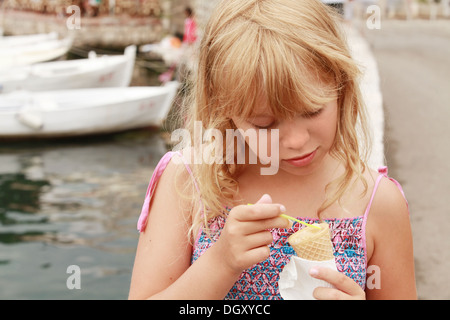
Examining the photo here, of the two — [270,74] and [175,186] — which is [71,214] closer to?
[175,186]

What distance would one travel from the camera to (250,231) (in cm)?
112

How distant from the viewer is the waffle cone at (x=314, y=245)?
1.18 meters

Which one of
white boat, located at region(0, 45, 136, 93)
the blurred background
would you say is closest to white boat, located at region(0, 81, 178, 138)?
the blurred background

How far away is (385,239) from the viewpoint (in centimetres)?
137

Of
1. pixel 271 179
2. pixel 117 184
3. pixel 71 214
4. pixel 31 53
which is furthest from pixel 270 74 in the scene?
pixel 31 53

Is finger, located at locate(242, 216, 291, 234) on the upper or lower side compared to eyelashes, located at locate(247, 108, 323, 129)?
lower

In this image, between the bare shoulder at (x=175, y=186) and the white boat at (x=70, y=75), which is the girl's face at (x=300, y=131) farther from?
the white boat at (x=70, y=75)

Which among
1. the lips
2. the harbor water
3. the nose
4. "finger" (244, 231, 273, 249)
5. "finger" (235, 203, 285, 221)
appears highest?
the nose

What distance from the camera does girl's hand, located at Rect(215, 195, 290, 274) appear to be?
1086 millimetres

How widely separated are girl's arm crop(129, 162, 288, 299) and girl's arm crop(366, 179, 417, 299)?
13.9 inches

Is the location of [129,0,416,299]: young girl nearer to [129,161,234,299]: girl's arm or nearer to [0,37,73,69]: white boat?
[129,161,234,299]: girl's arm

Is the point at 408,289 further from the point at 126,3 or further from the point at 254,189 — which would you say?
the point at 126,3

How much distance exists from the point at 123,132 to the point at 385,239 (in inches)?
380

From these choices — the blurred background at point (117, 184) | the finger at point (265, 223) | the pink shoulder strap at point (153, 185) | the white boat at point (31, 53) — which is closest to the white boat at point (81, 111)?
the blurred background at point (117, 184)
